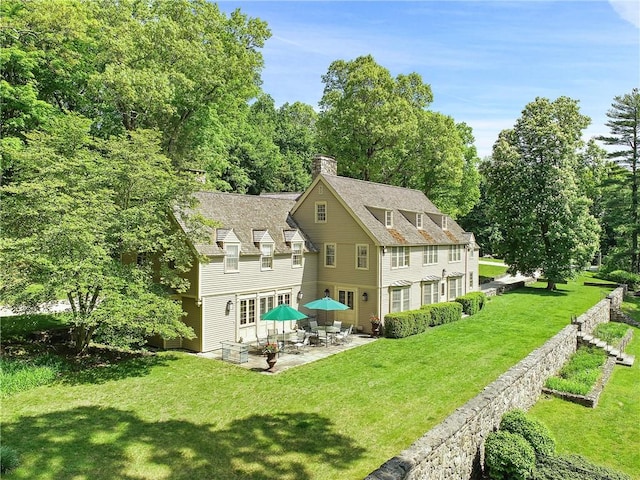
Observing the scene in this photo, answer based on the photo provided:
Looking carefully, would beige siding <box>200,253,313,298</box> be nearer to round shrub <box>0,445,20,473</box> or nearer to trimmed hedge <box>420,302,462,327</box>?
trimmed hedge <box>420,302,462,327</box>

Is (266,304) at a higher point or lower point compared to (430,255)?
lower

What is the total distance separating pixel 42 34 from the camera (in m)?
22.6

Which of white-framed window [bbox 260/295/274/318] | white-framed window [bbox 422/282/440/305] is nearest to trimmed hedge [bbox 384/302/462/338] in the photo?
white-framed window [bbox 422/282/440/305]

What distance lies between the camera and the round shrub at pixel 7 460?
930cm

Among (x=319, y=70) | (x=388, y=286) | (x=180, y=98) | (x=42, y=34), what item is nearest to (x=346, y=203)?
(x=388, y=286)

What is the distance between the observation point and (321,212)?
25766 mm

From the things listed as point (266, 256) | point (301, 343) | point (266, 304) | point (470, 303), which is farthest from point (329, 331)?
point (470, 303)

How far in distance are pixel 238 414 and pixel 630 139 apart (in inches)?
1947

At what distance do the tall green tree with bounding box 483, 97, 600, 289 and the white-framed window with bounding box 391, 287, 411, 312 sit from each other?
1982cm

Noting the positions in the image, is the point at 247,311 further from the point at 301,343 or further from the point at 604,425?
the point at 604,425

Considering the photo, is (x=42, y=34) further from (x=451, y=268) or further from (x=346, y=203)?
(x=451, y=268)

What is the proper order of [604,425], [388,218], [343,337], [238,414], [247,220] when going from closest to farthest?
[238,414], [604,425], [343,337], [247,220], [388,218]

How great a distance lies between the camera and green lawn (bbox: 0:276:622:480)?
33.0 ft

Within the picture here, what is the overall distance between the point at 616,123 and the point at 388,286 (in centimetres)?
3652
